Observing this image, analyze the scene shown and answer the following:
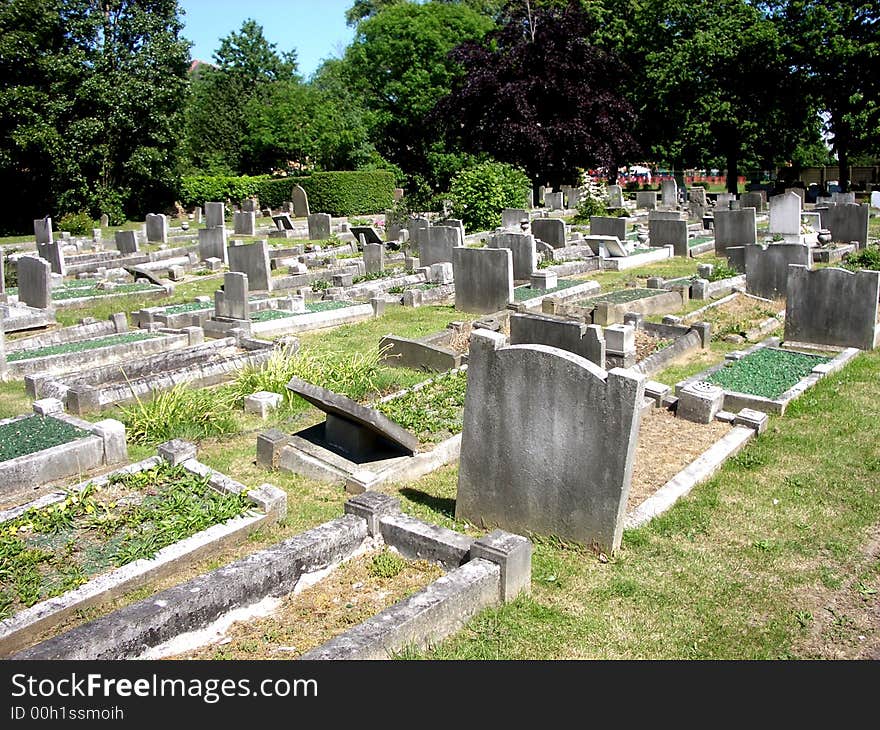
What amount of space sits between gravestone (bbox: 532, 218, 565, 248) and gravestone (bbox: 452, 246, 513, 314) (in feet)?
23.5

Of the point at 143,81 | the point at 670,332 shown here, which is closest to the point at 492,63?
the point at 143,81

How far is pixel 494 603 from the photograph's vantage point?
5402 mm

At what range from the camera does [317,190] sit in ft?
131

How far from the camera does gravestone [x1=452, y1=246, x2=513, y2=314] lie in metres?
15.0

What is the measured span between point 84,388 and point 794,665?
27.0 ft

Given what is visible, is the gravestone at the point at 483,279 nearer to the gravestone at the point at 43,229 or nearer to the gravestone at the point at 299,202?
the gravestone at the point at 43,229

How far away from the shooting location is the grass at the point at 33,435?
806 centimetres

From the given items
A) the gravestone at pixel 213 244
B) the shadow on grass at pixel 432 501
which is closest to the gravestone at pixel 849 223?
the gravestone at pixel 213 244

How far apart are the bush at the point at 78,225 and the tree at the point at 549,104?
16985 mm

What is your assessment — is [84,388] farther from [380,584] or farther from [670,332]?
[670,332]

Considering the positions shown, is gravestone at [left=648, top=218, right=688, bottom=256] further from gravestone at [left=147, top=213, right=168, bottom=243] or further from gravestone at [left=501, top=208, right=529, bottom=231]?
gravestone at [left=147, top=213, right=168, bottom=243]

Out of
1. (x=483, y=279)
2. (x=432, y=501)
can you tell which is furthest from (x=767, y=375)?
(x=483, y=279)

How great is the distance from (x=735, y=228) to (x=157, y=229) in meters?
18.6

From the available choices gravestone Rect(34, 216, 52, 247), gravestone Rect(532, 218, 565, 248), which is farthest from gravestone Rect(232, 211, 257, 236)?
gravestone Rect(532, 218, 565, 248)
